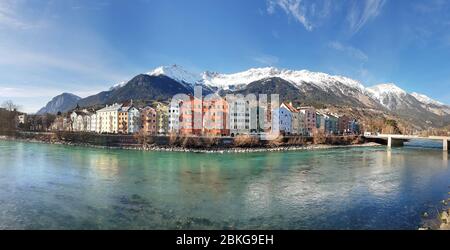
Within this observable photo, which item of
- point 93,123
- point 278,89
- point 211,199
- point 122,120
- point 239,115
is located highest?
point 278,89

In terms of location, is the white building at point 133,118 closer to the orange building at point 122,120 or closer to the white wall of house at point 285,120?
the orange building at point 122,120

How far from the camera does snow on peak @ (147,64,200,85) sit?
141 m

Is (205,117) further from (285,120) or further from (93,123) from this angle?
(93,123)

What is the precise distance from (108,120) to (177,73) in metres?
A: 122

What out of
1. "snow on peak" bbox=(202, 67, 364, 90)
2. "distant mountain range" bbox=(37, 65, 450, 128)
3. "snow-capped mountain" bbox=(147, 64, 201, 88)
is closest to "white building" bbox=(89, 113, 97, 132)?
"distant mountain range" bbox=(37, 65, 450, 128)

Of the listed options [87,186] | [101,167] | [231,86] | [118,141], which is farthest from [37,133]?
[231,86]

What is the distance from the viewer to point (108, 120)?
37062 millimetres

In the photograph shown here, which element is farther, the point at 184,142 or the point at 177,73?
the point at 177,73

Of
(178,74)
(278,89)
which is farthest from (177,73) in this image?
(278,89)

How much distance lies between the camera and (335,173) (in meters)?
13.4

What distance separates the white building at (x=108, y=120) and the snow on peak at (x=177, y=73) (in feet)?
324

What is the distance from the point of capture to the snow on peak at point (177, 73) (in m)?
141

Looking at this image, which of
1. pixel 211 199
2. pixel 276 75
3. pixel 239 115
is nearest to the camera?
pixel 211 199
